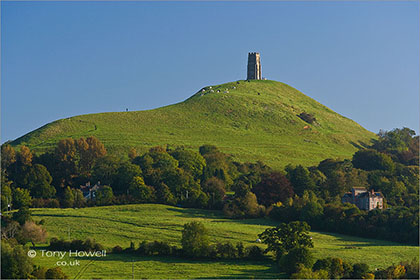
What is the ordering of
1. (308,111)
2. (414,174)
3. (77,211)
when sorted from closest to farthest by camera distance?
(77,211) < (414,174) < (308,111)

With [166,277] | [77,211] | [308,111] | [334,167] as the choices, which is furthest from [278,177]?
[308,111]

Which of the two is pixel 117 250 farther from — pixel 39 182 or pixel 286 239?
pixel 39 182

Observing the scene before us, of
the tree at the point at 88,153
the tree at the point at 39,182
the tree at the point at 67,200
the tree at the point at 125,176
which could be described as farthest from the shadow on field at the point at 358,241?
the tree at the point at 88,153

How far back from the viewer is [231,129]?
6363 inches

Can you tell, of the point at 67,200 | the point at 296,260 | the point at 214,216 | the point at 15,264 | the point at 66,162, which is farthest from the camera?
the point at 66,162

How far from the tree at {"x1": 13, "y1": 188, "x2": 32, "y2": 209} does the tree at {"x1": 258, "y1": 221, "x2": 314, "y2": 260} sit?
3855cm

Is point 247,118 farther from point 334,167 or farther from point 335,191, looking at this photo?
point 335,191

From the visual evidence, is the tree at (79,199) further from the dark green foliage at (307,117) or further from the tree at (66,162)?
the dark green foliage at (307,117)

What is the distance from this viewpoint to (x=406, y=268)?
5988cm

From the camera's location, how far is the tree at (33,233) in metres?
67.4

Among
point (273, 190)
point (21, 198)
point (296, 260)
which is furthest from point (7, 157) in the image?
point (296, 260)

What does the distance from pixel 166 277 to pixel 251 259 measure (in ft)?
34.9

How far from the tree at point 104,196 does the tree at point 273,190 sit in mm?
20782

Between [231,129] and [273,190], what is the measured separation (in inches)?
2523
